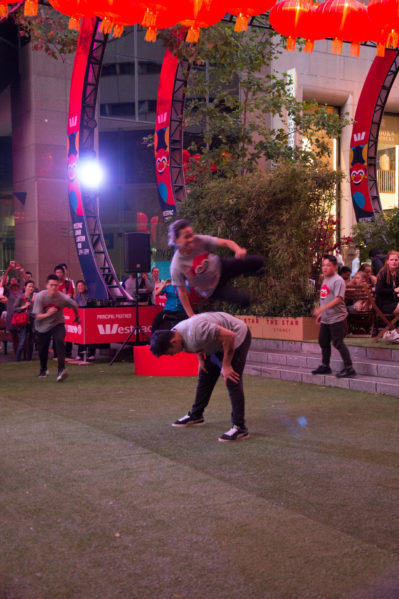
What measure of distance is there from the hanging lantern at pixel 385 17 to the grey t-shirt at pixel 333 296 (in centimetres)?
294

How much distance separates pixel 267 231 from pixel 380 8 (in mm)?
5494

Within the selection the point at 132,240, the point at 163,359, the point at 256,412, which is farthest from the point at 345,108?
the point at 256,412

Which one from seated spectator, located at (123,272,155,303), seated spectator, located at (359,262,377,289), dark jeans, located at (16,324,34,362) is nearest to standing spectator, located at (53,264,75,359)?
dark jeans, located at (16,324,34,362)

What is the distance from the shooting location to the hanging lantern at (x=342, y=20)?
7.46 m

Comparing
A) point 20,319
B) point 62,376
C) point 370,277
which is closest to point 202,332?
point 62,376

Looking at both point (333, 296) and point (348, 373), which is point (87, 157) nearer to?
point (333, 296)

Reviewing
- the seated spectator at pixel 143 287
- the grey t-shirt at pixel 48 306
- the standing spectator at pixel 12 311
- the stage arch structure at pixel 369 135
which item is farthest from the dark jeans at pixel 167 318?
the stage arch structure at pixel 369 135

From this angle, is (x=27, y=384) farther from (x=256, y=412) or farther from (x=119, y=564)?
(x=119, y=564)

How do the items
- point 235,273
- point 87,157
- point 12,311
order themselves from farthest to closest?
point 87,157 < point 12,311 < point 235,273

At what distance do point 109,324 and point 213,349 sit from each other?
254 inches

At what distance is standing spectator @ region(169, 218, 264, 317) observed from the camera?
612 centimetres

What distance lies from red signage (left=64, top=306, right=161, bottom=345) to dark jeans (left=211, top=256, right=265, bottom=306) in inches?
222

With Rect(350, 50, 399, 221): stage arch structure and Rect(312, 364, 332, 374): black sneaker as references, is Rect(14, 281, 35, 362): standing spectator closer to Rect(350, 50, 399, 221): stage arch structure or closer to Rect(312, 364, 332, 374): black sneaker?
Rect(312, 364, 332, 374): black sneaker

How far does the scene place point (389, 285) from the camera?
9.64 meters
